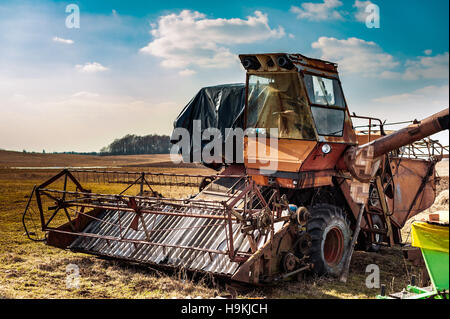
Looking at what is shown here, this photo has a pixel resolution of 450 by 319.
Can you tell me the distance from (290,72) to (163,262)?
364 cm

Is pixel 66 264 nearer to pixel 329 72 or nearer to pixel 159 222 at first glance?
pixel 159 222

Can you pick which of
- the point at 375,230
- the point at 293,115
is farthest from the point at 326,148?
the point at 375,230

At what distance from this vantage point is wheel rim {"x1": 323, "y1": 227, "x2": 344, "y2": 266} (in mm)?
7398

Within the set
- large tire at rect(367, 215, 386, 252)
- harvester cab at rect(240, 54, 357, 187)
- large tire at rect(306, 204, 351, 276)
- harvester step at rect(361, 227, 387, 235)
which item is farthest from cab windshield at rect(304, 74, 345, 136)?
large tire at rect(367, 215, 386, 252)

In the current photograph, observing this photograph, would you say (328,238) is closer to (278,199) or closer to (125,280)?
(278,199)

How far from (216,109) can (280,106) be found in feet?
6.35

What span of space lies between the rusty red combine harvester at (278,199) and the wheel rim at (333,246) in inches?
0.7

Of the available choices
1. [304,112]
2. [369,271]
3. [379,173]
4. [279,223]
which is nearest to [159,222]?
[279,223]

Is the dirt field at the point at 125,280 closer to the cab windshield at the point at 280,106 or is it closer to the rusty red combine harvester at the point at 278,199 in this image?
the rusty red combine harvester at the point at 278,199

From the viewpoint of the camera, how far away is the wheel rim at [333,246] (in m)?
7.40

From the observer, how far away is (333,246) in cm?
748

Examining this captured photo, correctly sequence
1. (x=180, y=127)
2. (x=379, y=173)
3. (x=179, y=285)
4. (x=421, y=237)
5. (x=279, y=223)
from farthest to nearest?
1. (x=180, y=127)
2. (x=379, y=173)
3. (x=279, y=223)
4. (x=179, y=285)
5. (x=421, y=237)

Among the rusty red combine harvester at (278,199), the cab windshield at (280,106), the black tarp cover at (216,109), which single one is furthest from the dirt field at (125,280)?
the black tarp cover at (216,109)

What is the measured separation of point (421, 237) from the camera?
4.26 metres
